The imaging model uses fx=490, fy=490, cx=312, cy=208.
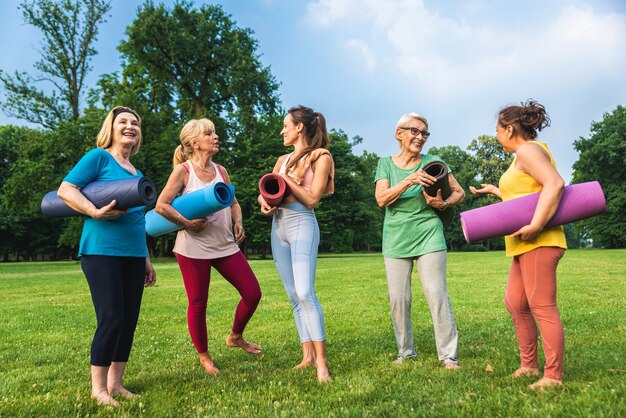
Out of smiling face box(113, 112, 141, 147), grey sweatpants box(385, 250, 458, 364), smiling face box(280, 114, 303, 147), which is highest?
smiling face box(280, 114, 303, 147)

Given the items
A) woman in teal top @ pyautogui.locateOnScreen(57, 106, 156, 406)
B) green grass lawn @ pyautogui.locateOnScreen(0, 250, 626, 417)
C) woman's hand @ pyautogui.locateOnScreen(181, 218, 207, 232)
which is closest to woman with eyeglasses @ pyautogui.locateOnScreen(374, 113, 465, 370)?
green grass lawn @ pyautogui.locateOnScreen(0, 250, 626, 417)

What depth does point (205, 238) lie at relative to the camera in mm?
5230

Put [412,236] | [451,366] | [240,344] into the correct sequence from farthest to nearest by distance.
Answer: [240,344] < [412,236] < [451,366]

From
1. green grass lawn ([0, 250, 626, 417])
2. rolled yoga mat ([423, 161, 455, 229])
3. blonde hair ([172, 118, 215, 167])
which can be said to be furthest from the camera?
blonde hair ([172, 118, 215, 167])

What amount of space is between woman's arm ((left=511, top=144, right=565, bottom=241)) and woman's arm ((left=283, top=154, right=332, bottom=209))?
1.83m

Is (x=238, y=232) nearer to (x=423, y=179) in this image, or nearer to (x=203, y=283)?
(x=203, y=283)

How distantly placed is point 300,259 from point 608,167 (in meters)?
59.3

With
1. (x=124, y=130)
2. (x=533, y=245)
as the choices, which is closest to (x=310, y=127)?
(x=124, y=130)

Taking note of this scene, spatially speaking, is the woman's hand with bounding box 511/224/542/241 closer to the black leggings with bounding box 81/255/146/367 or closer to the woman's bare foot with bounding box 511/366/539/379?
the woman's bare foot with bounding box 511/366/539/379

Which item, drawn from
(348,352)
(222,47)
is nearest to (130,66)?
(222,47)

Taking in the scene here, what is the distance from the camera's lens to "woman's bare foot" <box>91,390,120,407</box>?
3957mm

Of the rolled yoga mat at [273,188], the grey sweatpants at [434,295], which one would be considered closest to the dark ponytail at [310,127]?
the rolled yoga mat at [273,188]

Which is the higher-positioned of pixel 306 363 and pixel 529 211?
pixel 529 211

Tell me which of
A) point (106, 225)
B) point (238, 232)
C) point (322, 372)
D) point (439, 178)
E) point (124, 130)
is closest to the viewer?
point (106, 225)
